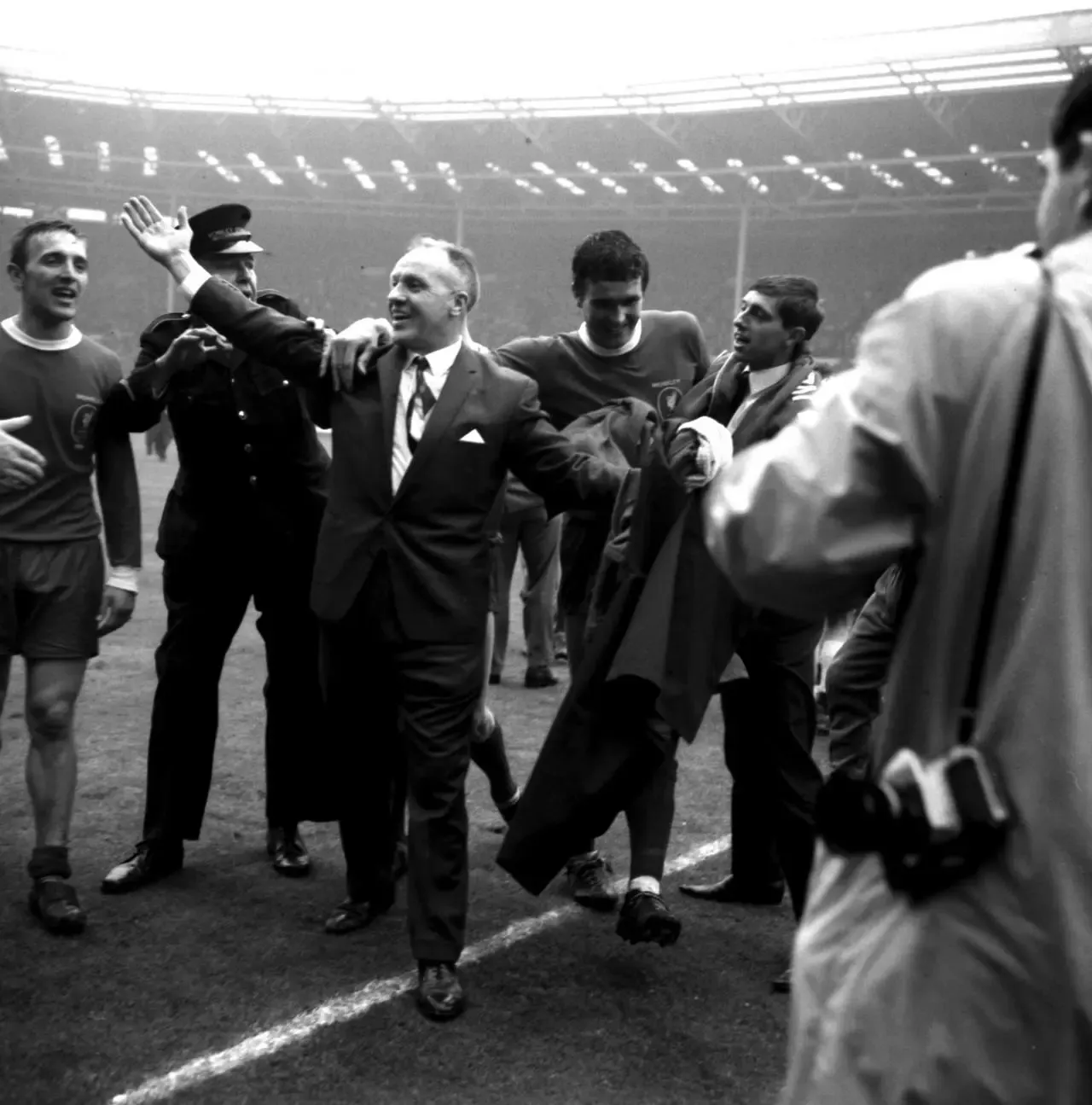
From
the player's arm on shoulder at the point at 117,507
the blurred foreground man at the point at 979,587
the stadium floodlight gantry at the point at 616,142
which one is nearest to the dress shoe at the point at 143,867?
the player's arm on shoulder at the point at 117,507

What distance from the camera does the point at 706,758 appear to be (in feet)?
20.7

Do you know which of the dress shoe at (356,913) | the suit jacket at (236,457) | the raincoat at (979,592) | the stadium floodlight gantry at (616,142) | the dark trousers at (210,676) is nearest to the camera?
the raincoat at (979,592)

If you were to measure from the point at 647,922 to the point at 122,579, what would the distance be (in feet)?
6.34

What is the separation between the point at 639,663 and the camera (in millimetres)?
3592

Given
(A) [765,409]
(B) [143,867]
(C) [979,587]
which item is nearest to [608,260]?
(A) [765,409]

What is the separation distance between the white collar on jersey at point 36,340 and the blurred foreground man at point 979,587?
127 inches

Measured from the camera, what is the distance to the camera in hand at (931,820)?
137 cm

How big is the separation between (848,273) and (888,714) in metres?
34.2

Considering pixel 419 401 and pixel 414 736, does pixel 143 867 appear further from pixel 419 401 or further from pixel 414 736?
pixel 419 401

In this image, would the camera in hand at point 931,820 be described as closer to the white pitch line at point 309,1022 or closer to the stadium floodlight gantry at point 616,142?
the white pitch line at point 309,1022

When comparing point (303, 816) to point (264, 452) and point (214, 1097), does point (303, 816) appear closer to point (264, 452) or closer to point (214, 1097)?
point (264, 452)

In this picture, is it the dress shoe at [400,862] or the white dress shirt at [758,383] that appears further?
the dress shoe at [400,862]

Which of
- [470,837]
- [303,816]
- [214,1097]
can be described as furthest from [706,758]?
[214,1097]

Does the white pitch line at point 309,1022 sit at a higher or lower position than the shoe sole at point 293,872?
higher
